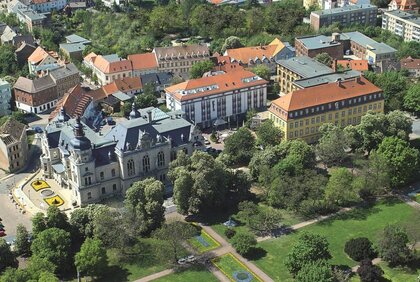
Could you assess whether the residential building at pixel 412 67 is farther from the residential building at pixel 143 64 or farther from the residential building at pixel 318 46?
the residential building at pixel 143 64

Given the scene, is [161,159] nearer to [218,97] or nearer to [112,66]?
[218,97]

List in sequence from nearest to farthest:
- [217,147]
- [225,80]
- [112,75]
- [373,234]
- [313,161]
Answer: [373,234] < [313,161] < [217,147] < [225,80] < [112,75]

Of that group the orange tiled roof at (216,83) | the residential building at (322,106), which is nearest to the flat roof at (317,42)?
the orange tiled roof at (216,83)

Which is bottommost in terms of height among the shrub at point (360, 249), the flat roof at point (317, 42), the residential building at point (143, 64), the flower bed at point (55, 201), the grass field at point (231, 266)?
the grass field at point (231, 266)

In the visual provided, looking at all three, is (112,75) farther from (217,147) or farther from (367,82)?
(367,82)

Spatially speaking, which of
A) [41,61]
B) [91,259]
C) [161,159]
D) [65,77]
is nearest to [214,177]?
[161,159]

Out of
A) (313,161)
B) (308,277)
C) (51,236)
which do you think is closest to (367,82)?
(313,161)

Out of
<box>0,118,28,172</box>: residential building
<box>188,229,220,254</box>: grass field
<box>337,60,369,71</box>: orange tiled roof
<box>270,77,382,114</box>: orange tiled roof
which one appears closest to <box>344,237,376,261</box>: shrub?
<box>188,229,220,254</box>: grass field
